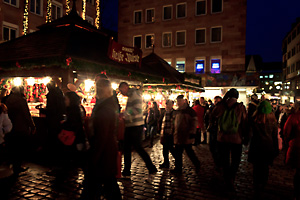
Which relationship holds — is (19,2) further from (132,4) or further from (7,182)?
(7,182)

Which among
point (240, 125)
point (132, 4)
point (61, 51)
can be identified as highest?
point (132, 4)

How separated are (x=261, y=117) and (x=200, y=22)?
77.8ft

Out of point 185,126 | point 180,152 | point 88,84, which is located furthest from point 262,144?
point 88,84

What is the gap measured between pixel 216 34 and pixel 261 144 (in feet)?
75.9

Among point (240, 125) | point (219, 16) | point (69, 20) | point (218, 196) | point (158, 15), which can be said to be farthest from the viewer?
point (158, 15)

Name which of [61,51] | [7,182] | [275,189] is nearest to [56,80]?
[61,51]

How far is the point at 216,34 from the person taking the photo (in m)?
25.8

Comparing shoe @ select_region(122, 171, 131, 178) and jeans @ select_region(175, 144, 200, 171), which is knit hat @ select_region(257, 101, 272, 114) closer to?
jeans @ select_region(175, 144, 200, 171)

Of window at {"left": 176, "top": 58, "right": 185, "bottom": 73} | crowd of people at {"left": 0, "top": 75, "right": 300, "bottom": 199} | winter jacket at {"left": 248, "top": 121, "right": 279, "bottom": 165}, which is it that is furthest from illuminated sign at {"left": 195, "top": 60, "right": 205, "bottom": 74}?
winter jacket at {"left": 248, "top": 121, "right": 279, "bottom": 165}

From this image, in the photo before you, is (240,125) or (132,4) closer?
(240,125)

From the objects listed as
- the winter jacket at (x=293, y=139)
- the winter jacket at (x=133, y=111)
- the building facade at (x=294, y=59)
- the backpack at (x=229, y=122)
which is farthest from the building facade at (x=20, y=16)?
the building facade at (x=294, y=59)

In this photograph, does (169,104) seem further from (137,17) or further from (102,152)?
(137,17)

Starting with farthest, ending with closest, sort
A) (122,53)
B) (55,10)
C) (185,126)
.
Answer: (55,10) < (122,53) < (185,126)

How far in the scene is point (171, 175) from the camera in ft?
19.0
